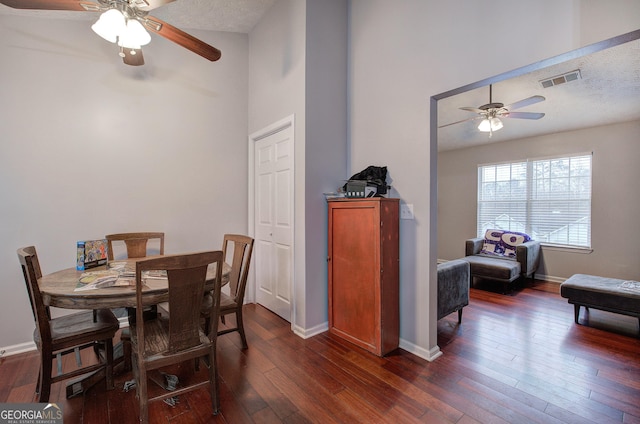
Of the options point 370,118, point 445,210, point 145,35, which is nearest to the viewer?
point 145,35

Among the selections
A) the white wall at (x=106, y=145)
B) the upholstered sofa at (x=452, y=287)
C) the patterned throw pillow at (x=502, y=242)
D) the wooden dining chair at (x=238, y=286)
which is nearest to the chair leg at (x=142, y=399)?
the wooden dining chair at (x=238, y=286)

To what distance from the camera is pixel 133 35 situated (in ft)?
6.14

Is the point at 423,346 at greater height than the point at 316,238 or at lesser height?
lesser

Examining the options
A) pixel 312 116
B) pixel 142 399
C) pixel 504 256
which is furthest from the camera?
pixel 504 256

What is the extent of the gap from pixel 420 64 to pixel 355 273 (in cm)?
187

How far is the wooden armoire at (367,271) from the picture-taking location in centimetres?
239

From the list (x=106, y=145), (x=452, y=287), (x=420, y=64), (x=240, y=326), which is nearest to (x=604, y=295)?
(x=452, y=287)

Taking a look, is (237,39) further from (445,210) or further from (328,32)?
(445,210)

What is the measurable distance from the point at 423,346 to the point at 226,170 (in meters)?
2.85

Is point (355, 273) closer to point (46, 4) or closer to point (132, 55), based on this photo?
point (132, 55)

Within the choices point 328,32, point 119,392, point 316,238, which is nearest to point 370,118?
point 328,32

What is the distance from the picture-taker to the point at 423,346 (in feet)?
7.93

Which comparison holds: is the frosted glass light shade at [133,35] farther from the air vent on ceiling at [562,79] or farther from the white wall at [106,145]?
the air vent on ceiling at [562,79]

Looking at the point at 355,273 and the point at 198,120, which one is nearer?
the point at 355,273
